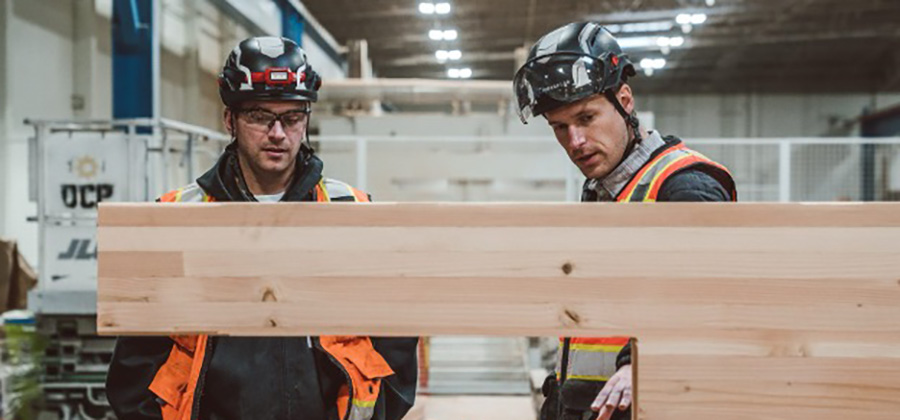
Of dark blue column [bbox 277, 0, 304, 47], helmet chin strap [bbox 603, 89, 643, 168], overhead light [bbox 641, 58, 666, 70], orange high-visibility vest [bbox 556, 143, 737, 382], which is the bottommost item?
orange high-visibility vest [bbox 556, 143, 737, 382]

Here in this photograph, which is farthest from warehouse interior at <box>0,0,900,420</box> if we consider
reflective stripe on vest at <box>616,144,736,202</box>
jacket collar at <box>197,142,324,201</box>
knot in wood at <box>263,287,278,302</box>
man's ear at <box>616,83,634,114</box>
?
knot in wood at <box>263,287,278,302</box>

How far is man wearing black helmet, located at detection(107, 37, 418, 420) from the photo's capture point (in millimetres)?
1583

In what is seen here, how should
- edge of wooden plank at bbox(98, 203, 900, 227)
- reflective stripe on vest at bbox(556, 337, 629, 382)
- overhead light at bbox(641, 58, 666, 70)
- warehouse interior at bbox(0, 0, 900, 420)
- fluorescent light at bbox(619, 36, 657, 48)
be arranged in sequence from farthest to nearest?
overhead light at bbox(641, 58, 666, 70)
fluorescent light at bbox(619, 36, 657, 48)
warehouse interior at bbox(0, 0, 900, 420)
reflective stripe on vest at bbox(556, 337, 629, 382)
edge of wooden plank at bbox(98, 203, 900, 227)

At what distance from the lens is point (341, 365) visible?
161cm

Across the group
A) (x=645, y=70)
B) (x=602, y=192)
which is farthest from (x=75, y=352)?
(x=645, y=70)

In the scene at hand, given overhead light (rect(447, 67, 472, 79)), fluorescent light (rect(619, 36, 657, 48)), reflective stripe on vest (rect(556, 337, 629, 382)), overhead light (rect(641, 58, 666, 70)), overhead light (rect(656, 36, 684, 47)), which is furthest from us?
overhead light (rect(447, 67, 472, 79))

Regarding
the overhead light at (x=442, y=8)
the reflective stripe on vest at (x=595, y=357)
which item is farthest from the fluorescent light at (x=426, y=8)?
the reflective stripe on vest at (x=595, y=357)

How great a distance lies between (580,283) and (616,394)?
0.30 meters

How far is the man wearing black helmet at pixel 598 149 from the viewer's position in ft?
4.91

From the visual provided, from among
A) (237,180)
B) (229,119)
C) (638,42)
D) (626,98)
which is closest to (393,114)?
(638,42)

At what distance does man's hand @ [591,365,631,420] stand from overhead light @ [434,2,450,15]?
35.7ft

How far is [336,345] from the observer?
1633mm

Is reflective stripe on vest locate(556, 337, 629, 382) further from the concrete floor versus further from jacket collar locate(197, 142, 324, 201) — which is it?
the concrete floor

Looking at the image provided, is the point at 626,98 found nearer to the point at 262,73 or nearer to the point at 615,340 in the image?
Answer: the point at 615,340
